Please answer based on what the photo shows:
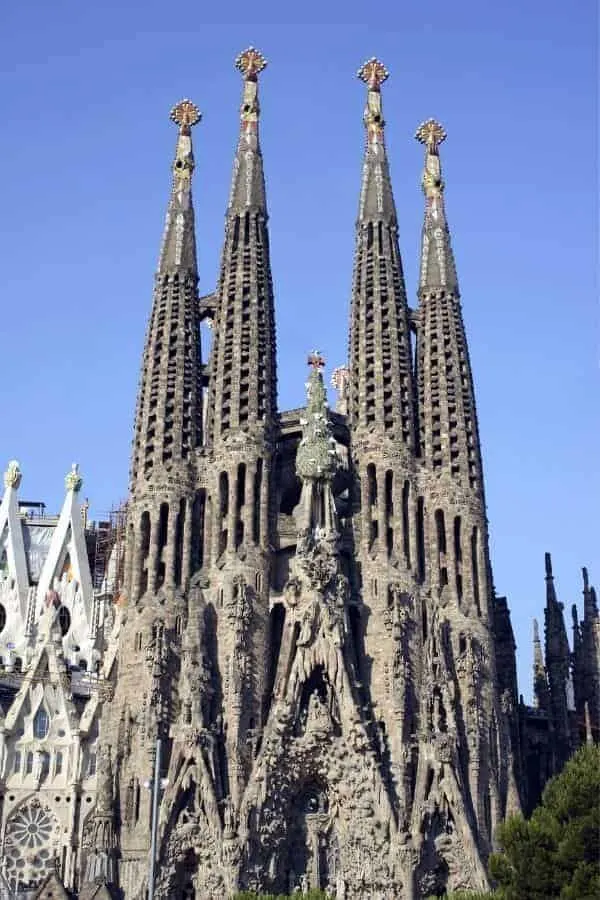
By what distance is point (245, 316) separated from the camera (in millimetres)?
49719

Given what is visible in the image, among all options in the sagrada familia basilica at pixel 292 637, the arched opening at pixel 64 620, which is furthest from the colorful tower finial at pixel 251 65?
the arched opening at pixel 64 620

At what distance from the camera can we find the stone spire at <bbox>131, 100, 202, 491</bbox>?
47969 mm

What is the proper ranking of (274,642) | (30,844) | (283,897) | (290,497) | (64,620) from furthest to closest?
1. (64,620)
2. (30,844)
3. (290,497)
4. (274,642)
5. (283,897)

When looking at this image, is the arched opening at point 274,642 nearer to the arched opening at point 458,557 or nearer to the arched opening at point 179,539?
the arched opening at point 179,539

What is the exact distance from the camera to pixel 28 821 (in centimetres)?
5288

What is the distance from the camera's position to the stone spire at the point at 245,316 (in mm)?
48281

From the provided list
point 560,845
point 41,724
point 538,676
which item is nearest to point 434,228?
point 538,676

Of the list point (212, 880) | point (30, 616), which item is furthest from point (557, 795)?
point (30, 616)

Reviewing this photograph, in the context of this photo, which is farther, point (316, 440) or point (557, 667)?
point (557, 667)

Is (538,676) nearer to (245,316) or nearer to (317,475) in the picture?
(317,475)

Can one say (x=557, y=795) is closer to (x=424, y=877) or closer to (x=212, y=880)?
(x=424, y=877)

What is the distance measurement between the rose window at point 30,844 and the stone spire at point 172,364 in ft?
47.8

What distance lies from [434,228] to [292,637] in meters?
18.0

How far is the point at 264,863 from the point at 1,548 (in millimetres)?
28187
